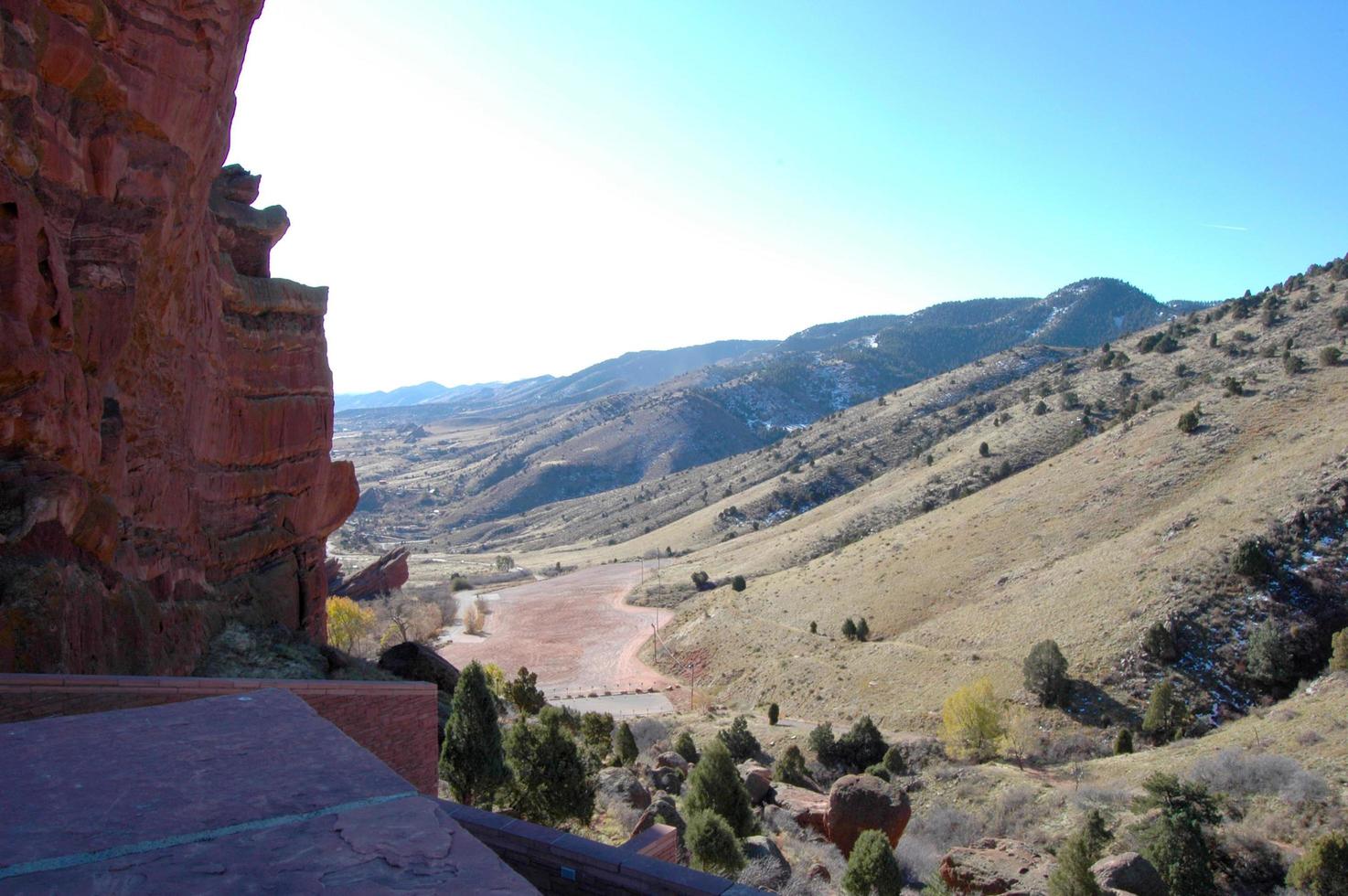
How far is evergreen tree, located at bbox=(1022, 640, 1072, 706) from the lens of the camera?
32.0 meters

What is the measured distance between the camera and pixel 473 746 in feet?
56.4

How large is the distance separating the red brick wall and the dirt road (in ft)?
120

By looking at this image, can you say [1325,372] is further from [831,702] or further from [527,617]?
[527,617]

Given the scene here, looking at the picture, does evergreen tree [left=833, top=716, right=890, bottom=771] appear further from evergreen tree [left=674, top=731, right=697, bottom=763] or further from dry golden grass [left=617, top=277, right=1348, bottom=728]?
evergreen tree [left=674, top=731, right=697, bottom=763]

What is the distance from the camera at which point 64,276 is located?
10.4 metres

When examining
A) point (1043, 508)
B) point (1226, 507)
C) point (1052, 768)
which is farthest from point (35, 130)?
Result: point (1043, 508)

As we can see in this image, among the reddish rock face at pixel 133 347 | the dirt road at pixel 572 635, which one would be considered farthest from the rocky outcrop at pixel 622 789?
the dirt road at pixel 572 635

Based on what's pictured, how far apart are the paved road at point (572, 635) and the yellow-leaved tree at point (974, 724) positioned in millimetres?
20960

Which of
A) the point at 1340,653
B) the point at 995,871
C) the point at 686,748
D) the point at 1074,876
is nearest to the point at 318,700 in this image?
the point at 1074,876

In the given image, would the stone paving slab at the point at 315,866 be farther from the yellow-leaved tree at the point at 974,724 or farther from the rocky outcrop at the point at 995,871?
the yellow-leaved tree at the point at 974,724

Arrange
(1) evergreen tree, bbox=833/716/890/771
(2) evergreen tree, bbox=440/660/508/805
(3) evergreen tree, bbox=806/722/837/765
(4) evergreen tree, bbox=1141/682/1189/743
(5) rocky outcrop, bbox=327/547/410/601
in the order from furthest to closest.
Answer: (5) rocky outcrop, bbox=327/547/410/601 < (3) evergreen tree, bbox=806/722/837/765 < (1) evergreen tree, bbox=833/716/890/771 < (4) evergreen tree, bbox=1141/682/1189/743 < (2) evergreen tree, bbox=440/660/508/805

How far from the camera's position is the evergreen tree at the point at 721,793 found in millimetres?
19609

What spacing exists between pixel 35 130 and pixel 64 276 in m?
1.70

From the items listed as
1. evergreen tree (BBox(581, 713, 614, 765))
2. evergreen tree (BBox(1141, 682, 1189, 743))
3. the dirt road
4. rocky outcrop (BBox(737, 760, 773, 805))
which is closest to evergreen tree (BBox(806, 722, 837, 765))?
rocky outcrop (BBox(737, 760, 773, 805))
